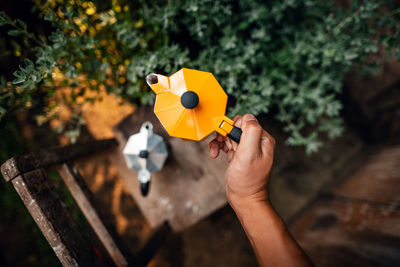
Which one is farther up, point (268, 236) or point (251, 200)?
point (251, 200)

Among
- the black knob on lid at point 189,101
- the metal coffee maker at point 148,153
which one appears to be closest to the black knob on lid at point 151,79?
the black knob on lid at point 189,101

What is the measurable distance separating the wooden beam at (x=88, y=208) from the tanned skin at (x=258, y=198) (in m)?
0.90

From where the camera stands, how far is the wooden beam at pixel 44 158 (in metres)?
0.93

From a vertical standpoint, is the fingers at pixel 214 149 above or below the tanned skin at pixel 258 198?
above

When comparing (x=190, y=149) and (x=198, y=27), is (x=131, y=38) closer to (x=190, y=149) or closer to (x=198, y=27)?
(x=198, y=27)

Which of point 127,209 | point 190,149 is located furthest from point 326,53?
point 127,209

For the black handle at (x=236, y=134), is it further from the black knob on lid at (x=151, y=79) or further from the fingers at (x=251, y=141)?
the black knob on lid at (x=151, y=79)

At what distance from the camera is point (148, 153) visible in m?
1.46

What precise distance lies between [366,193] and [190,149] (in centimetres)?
179

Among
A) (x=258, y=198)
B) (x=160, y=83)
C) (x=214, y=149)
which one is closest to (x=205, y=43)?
(x=160, y=83)

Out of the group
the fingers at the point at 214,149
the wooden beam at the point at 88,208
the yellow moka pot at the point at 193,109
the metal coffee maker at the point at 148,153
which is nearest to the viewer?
the yellow moka pot at the point at 193,109

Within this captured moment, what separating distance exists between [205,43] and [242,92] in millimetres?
564

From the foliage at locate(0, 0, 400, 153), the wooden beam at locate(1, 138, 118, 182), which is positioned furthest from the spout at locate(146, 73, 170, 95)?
the wooden beam at locate(1, 138, 118, 182)

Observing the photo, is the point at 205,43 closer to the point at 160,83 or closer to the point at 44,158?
the point at 160,83
